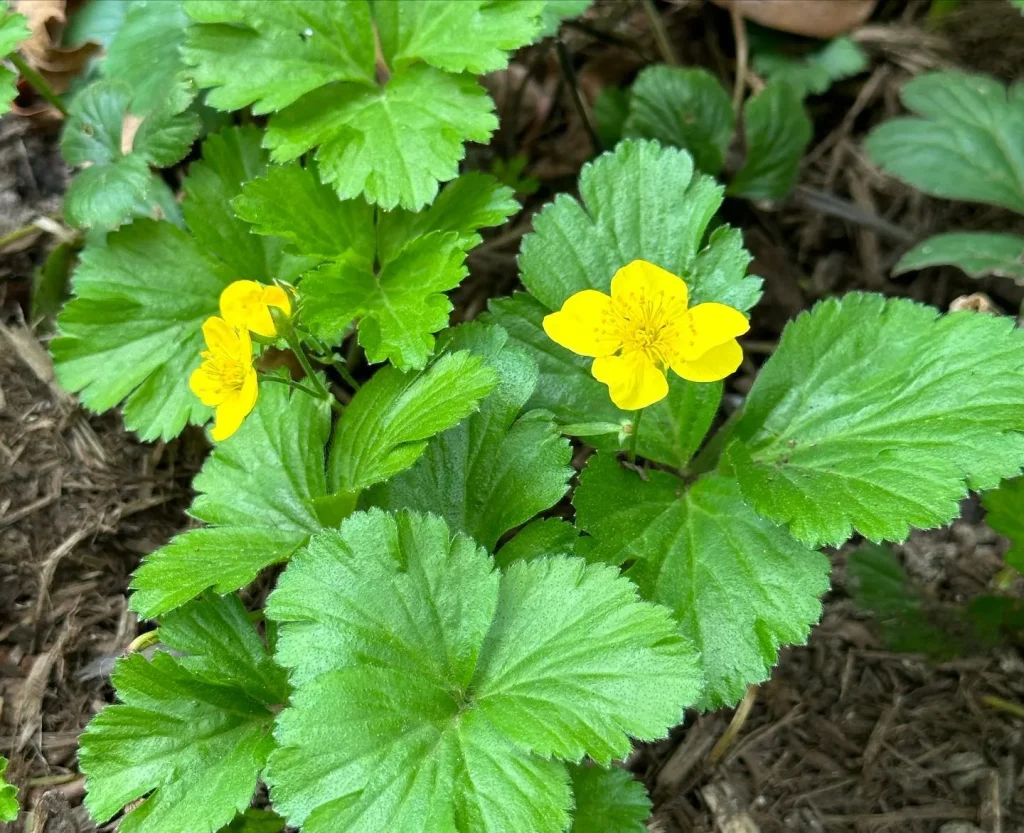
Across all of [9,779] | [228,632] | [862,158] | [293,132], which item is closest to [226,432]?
[228,632]

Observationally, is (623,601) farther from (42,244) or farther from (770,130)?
→ (42,244)

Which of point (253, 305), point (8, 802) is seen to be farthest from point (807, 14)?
point (8, 802)

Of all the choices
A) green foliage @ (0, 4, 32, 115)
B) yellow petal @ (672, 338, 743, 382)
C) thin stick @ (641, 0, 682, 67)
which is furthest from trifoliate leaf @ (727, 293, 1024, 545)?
green foliage @ (0, 4, 32, 115)

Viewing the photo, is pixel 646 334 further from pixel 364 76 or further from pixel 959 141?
Result: pixel 959 141

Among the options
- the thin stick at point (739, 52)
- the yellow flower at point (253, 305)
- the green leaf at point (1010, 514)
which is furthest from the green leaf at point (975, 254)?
the yellow flower at point (253, 305)

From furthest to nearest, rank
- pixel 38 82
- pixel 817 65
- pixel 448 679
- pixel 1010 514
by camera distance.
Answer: pixel 817 65
pixel 38 82
pixel 1010 514
pixel 448 679

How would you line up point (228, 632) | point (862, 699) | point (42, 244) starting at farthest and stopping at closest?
point (42, 244) → point (862, 699) → point (228, 632)

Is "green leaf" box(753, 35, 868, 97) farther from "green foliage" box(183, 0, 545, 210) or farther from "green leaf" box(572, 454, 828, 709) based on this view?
"green leaf" box(572, 454, 828, 709)
